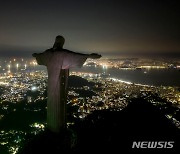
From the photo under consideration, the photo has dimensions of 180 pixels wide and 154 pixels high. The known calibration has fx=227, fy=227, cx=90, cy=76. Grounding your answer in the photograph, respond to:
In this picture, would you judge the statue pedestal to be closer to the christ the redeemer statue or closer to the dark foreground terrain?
the christ the redeemer statue

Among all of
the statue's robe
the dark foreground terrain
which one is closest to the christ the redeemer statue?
the statue's robe

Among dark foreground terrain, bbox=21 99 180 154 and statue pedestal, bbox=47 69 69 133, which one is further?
statue pedestal, bbox=47 69 69 133

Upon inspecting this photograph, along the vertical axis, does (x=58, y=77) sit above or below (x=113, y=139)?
above

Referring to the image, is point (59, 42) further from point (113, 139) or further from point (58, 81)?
point (113, 139)

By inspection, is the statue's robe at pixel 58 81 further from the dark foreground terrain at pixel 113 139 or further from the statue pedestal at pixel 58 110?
the dark foreground terrain at pixel 113 139

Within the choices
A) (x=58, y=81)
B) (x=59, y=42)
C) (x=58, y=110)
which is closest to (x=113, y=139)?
(x=58, y=110)

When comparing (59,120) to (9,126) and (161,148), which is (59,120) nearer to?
(161,148)

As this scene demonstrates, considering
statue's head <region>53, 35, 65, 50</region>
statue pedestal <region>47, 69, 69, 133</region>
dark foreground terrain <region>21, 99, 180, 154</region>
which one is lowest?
dark foreground terrain <region>21, 99, 180, 154</region>

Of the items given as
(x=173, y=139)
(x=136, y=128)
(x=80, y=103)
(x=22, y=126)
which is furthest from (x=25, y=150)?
(x=80, y=103)
